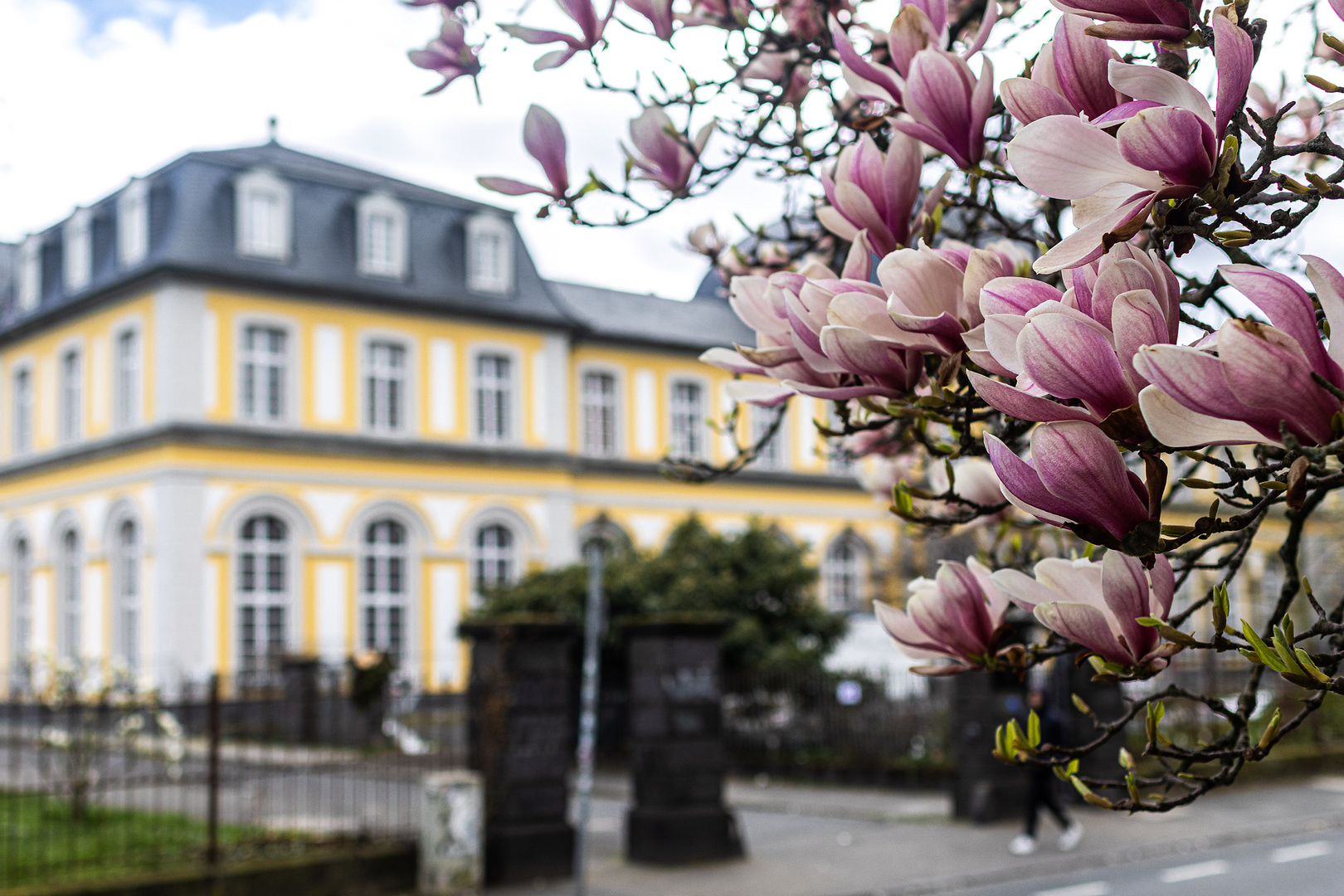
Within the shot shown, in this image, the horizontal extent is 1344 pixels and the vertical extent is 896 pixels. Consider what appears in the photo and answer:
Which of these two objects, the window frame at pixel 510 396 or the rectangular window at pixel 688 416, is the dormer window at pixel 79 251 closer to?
the window frame at pixel 510 396

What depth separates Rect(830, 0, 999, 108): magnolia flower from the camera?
6.14ft

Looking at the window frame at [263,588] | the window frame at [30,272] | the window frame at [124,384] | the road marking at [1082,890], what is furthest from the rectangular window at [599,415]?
the road marking at [1082,890]

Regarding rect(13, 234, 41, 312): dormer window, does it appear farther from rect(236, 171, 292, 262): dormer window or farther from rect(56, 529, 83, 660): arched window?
rect(236, 171, 292, 262): dormer window

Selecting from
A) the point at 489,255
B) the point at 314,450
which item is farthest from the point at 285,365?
the point at 489,255

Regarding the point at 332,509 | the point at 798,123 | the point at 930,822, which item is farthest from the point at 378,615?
the point at 798,123

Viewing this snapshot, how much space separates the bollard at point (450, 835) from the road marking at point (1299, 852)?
25.8ft

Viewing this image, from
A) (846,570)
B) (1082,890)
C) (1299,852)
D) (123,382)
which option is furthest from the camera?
(846,570)

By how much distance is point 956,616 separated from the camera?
1888 mm

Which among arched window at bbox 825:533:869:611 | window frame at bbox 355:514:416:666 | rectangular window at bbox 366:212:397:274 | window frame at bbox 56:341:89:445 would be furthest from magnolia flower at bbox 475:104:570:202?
arched window at bbox 825:533:869:611

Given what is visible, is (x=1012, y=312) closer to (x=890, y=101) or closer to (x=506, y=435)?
(x=890, y=101)

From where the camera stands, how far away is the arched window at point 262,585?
95.5 feet

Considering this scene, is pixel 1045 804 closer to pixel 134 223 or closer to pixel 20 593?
pixel 134 223

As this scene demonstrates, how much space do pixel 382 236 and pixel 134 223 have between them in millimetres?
5691

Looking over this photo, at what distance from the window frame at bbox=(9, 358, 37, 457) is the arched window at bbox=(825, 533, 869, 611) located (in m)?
22.4
